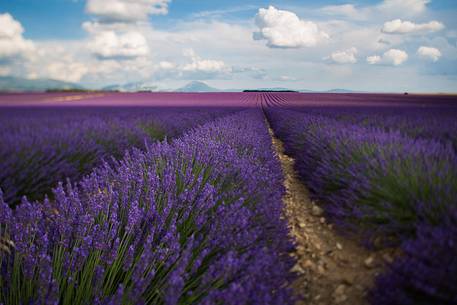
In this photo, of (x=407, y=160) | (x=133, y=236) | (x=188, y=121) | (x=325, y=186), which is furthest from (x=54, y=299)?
(x=188, y=121)

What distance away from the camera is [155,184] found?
177 cm

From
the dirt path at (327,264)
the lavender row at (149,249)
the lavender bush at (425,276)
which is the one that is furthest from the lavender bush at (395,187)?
the lavender row at (149,249)

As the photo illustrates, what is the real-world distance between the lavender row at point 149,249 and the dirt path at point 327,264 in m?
0.25

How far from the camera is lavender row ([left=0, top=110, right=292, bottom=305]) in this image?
37.7 inches

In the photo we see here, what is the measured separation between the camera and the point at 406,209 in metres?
1.78

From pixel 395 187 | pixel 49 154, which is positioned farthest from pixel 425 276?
pixel 49 154

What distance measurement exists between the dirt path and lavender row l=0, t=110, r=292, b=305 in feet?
0.81

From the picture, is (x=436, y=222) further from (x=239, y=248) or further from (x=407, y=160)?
(x=239, y=248)

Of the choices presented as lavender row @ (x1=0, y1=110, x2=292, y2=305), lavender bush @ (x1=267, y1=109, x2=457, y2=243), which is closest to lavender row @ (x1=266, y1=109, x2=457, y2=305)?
lavender bush @ (x1=267, y1=109, x2=457, y2=243)

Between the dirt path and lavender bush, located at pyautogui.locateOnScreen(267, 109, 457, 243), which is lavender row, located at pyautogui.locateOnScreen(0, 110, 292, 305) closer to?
the dirt path

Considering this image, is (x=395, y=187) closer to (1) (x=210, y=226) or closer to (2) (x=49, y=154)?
(1) (x=210, y=226)

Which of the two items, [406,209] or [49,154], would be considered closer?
[406,209]

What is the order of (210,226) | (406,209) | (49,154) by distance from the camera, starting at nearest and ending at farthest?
(210,226) < (406,209) < (49,154)

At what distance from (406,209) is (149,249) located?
153 centimetres
